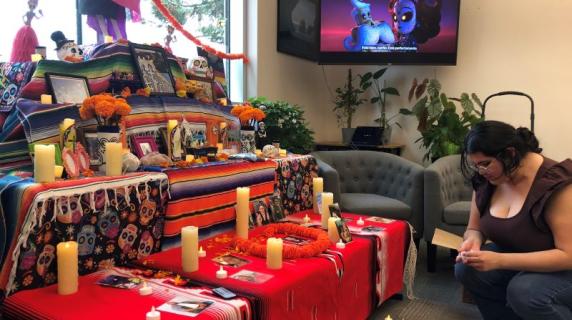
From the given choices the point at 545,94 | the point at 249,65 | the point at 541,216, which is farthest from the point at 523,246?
the point at 545,94

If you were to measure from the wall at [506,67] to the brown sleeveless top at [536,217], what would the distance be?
7.67 feet

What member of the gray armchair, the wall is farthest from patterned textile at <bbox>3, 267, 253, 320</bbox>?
the wall

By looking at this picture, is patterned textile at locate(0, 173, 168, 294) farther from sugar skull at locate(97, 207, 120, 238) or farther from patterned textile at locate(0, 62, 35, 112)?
patterned textile at locate(0, 62, 35, 112)

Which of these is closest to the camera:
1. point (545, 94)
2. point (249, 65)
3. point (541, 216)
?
point (541, 216)

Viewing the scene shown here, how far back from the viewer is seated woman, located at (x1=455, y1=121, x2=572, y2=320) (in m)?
1.58

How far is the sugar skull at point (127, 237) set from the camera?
5.29ft

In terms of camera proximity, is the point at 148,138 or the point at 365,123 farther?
the point at 365,123

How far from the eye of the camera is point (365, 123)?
477cm

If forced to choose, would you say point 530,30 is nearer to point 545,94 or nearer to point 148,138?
point 545,94

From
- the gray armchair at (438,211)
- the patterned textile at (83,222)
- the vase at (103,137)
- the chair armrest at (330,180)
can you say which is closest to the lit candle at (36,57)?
the vase at (103,137)

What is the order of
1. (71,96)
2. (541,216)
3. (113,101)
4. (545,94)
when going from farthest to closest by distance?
(545,94) < (71,96) < (113,101) < (541,216)

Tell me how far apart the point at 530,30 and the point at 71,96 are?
12.5 feet

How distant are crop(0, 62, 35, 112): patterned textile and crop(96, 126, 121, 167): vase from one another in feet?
1.29

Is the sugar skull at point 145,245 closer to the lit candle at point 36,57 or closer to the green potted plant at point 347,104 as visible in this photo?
the lit candle at point 36,57
